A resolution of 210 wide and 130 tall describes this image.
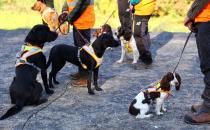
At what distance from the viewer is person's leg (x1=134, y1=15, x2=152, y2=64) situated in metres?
8.67

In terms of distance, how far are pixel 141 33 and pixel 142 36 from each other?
70 millimetres

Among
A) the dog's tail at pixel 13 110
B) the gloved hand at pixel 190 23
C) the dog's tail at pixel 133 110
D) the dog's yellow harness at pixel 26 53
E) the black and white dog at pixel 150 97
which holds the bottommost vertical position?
the dog's tail at pixel 13 110

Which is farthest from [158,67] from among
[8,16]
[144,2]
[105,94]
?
[8,16]

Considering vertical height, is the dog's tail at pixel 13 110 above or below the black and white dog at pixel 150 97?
below

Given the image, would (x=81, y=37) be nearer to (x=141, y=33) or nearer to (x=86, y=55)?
(x=86, y=55)

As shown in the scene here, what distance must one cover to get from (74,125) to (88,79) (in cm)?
134

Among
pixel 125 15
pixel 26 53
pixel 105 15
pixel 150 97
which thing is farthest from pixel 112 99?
pixel 105 15

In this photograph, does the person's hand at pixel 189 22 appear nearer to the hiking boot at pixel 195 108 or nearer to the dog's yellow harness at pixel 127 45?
the hiking boot at pixel 195 108

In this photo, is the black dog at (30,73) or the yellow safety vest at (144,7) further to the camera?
the yellow safety vest at (144,7)

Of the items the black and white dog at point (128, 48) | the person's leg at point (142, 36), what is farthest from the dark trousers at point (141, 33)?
the black and white dog at point (128, 48)

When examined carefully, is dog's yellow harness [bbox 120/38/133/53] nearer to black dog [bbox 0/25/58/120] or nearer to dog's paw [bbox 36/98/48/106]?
black dog [bbox 0/25/58/120]

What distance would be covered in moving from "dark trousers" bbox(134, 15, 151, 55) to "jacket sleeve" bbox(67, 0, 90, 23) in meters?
1.45

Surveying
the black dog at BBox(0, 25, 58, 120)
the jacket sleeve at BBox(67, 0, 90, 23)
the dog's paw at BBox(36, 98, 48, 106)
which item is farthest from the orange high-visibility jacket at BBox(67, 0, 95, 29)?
the dog's paw at BBox(36, 98, 48, 106)

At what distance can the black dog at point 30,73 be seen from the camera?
653 cm
